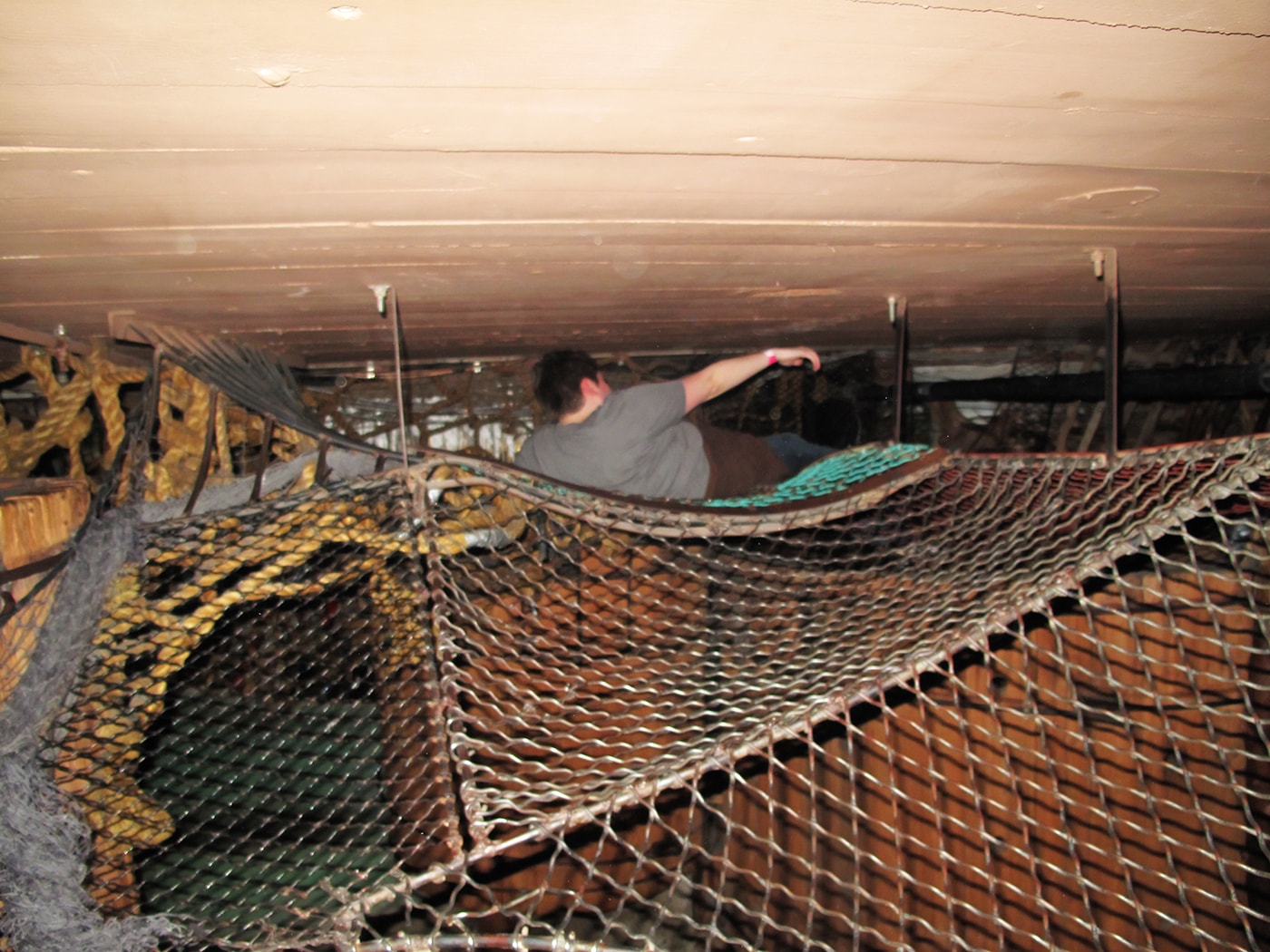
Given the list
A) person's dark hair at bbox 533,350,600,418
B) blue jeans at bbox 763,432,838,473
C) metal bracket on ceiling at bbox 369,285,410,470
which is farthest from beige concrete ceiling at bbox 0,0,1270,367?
blue jeans at bbox 763,432,838,473

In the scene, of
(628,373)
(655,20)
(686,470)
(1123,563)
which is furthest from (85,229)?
(628,373)

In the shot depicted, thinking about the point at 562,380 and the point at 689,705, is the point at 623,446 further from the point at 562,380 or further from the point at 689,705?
the point at 689,705

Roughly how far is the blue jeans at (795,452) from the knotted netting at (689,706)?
0.42 metres

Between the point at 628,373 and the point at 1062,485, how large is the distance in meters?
2.81

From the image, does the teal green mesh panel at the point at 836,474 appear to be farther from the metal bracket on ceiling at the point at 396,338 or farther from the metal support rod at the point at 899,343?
the metal bracket on ceiling at the point at 396,338

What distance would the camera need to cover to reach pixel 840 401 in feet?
14.6

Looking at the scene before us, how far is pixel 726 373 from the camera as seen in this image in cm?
249

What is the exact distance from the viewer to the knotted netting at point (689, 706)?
114 cm

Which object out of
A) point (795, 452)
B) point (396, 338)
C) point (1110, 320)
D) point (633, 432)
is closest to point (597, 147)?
point (396, 338)

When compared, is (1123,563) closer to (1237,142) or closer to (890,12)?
(1237,142)

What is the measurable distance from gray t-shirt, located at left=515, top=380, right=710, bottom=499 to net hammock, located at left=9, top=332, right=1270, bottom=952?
23 centimetres

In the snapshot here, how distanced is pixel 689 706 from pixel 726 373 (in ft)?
4.37

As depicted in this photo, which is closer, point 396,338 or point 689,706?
point 689,706

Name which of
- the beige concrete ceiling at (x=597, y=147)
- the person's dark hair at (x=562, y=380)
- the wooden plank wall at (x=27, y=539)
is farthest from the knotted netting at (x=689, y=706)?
the beige concrete ceiling at (x=597, y=147)
